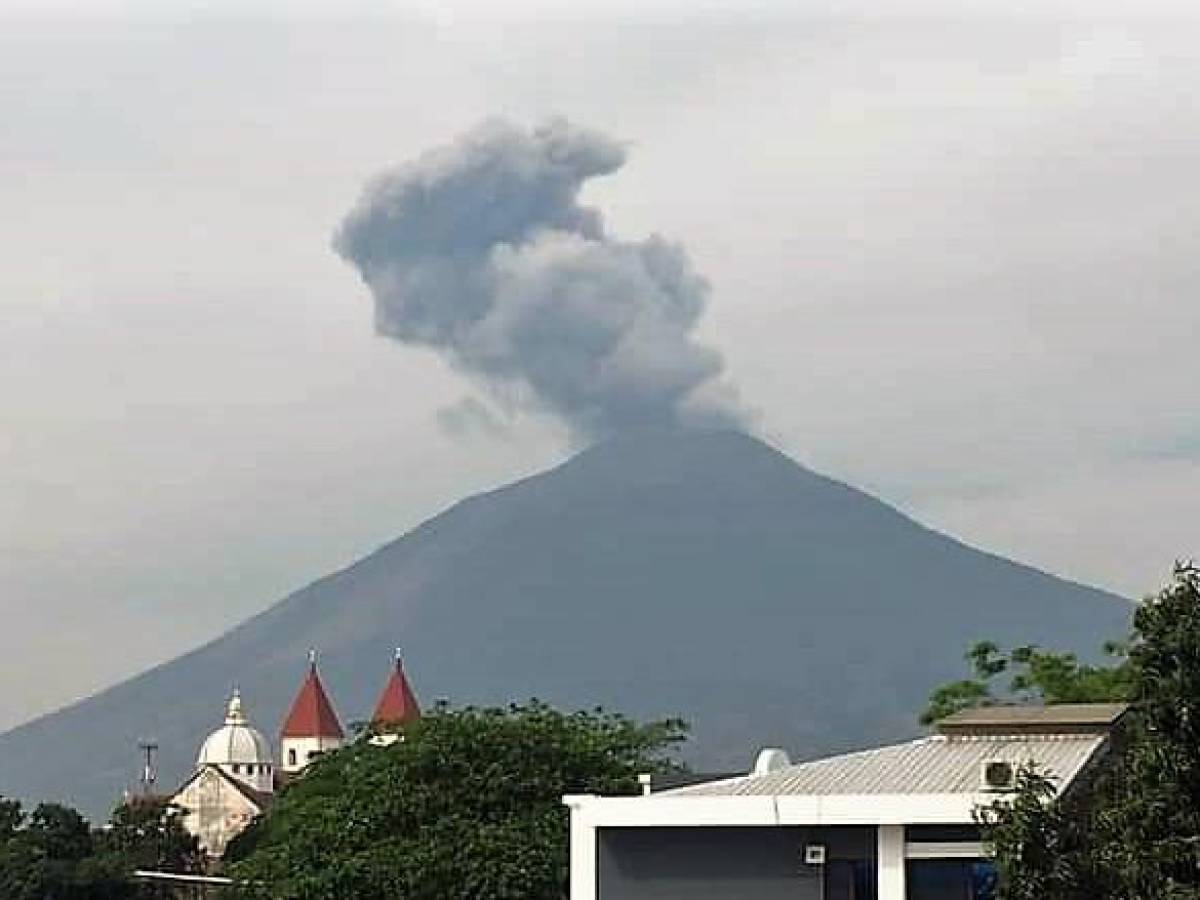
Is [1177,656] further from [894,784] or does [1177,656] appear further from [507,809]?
[507,809]

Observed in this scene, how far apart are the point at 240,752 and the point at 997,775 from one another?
8274 cm

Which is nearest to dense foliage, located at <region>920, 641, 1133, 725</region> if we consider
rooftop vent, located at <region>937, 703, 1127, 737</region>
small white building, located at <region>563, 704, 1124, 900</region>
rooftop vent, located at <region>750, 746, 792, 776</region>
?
rooftop vent, located at <region>750, 746, 792, 776</region>

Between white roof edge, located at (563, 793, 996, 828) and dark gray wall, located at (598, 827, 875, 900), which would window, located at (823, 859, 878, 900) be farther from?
white roof edge, located at (563, 793, 996, 828)

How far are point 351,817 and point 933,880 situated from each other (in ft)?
33.2

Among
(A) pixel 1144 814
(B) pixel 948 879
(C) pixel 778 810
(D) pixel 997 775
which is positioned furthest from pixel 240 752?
(A) pixel 1144 814

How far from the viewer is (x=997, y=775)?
1758 centimetres

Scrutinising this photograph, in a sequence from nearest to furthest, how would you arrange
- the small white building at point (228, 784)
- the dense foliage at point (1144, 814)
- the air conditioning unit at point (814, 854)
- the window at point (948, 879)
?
the dense foliage at point (1144, 814) < the window at point (948, 879) < the air conditioning unit at point (814, 854) < the small white building at point (228, 784)

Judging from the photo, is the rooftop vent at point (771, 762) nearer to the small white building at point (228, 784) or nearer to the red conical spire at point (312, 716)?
the small white building at point (228, 784)

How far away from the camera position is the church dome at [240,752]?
96.9 meters

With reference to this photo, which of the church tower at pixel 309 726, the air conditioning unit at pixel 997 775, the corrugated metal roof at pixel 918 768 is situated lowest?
the air conditioning unit at pixel 997 775

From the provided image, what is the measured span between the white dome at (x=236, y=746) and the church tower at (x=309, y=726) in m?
2.56

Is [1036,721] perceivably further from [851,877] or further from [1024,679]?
[1024,679]

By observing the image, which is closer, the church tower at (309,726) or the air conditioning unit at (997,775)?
the air conditioning unit at (997,775)

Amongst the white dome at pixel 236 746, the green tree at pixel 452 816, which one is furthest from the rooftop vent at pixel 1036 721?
the white dome at pixel 236 746
